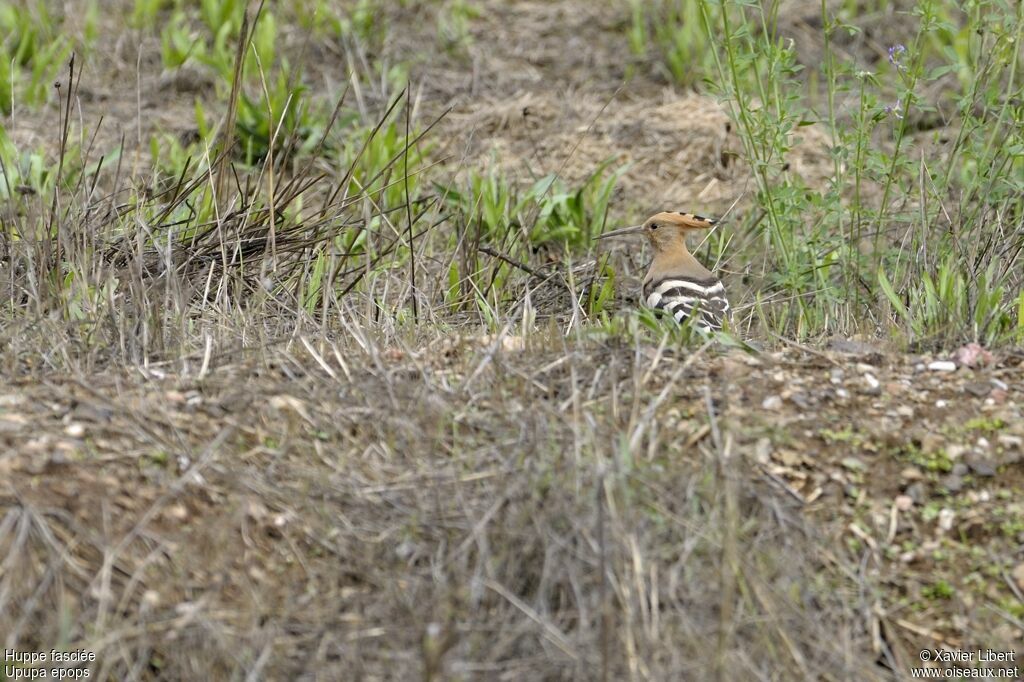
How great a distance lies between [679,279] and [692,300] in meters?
0.29

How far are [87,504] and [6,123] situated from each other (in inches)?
156

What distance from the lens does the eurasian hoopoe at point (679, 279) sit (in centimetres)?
457

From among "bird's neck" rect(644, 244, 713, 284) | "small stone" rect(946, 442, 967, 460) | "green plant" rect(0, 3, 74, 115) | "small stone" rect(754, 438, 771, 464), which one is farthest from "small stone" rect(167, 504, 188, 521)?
"green plant" rect(0, 3, 74, 115)

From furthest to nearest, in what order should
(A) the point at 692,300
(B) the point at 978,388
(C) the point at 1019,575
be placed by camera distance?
1. (A) the point at 692,300
2. (B) the point at 978,388
3. (C) the point at 1019,575

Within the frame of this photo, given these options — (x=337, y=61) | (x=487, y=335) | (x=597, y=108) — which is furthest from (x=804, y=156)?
(x=487, y=335)

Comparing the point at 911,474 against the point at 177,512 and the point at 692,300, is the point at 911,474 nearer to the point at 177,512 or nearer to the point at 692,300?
the point at 692,300

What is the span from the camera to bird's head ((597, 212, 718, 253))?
5.39 meters

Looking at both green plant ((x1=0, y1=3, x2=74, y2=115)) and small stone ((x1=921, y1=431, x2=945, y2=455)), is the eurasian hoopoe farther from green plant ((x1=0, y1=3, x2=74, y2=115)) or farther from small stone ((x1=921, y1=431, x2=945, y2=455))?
green plant ((x1=0, y1=3, x2=74, y2=115))

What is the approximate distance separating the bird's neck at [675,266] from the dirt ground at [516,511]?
101 cm

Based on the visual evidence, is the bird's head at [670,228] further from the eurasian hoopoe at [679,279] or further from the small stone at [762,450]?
the small stone at [762,450]

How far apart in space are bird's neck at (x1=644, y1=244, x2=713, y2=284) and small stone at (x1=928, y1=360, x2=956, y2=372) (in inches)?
47.7

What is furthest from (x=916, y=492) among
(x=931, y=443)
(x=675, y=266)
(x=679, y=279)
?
(x=675, y=266)

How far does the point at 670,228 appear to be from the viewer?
17.9ft

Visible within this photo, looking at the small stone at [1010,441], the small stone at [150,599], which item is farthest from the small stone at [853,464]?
the small stone at [150,599]
